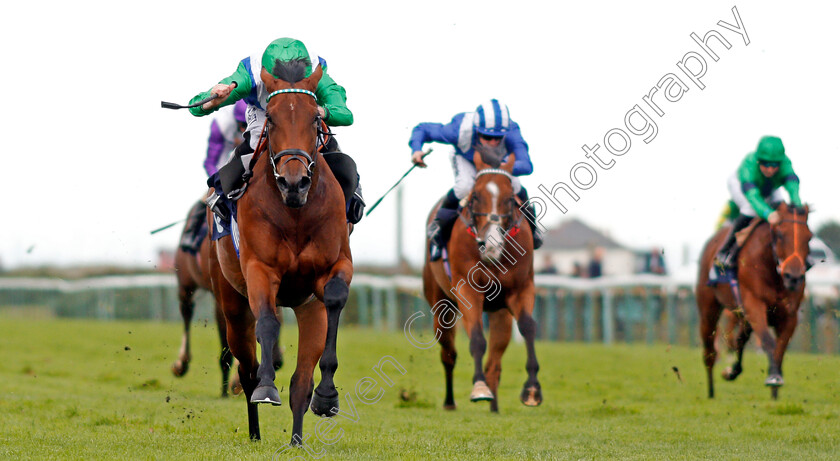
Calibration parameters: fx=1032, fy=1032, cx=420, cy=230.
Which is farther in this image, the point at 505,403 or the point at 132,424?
the point at 505,403

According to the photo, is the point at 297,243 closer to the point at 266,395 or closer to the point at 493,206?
the point at 266,395

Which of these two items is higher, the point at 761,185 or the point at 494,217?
the point at 761,185

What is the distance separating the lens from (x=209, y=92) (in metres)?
6.56

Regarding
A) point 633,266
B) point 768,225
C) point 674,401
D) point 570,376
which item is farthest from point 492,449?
point 633,266

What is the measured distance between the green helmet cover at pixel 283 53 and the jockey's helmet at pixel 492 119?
3.47 m

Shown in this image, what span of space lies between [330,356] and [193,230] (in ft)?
19.0

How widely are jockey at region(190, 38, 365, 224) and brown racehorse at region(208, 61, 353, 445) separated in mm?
107

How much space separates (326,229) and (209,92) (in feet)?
4.02

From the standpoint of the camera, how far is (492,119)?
31.4 ft

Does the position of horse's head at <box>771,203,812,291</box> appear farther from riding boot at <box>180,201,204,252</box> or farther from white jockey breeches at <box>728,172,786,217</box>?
riding boot at <box>180,201,204,252</box>

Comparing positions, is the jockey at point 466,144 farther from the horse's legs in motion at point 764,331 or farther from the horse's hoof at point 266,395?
the horse's hoof at point 266,395

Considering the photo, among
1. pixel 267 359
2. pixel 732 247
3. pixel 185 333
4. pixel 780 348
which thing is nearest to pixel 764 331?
pixel 780 348

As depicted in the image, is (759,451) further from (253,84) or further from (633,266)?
(633,266)

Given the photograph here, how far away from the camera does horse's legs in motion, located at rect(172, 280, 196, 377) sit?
11.7m
